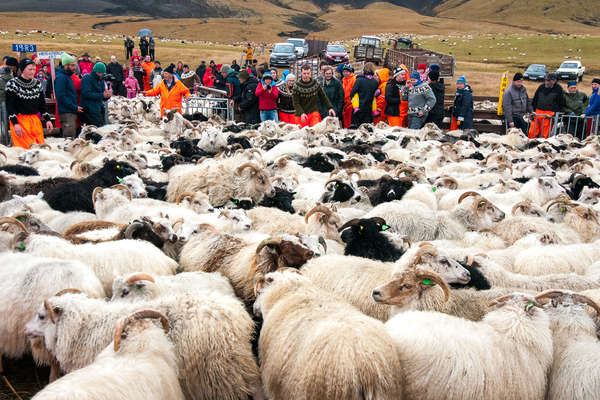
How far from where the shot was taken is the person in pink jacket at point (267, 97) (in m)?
13.6

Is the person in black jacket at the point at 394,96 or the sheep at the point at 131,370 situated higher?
the person in black jacket at the point at 394,96

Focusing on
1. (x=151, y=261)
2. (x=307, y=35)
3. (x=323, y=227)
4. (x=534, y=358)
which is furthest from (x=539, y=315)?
(x=307, y=35)

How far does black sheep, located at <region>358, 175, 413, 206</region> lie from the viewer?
7.23 meters

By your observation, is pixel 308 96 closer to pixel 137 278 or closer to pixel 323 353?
pixel 137 278

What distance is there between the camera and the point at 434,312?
3.56 m

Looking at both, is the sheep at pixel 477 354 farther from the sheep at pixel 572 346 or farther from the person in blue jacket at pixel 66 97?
the person in blue jacket at pixel 66 97

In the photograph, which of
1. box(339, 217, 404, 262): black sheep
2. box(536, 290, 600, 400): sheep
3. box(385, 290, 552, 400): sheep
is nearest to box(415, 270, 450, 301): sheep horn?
box(385, 290, 552, 400): sheep

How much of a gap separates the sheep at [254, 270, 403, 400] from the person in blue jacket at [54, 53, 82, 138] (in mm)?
9945

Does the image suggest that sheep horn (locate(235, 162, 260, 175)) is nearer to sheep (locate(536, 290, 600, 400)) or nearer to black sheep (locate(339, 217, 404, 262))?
black sheep (locate(339, 217, 404, 262))

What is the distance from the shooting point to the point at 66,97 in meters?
11.7

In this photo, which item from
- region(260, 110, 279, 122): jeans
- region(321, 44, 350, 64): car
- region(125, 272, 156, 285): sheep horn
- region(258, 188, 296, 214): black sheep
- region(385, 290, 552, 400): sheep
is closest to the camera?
region(385, 290, 552, 400): sheep

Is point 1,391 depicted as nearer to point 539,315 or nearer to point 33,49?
point 539,315

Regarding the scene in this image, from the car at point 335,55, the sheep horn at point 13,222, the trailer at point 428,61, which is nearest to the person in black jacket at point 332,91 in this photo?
the sheep horn at point 13,222

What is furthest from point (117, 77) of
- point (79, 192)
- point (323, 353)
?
point (323, 353)
